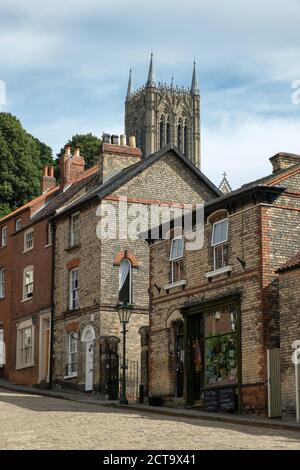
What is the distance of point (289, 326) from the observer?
1020 inches

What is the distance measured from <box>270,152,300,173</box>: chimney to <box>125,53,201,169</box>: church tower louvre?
4160 inches

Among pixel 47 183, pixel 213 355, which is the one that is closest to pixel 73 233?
pixel 47 183

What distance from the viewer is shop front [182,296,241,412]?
91.7ft

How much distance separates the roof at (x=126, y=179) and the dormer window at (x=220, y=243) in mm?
9595

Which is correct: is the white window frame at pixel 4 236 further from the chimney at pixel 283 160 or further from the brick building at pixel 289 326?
the brick building at pixel 289 326

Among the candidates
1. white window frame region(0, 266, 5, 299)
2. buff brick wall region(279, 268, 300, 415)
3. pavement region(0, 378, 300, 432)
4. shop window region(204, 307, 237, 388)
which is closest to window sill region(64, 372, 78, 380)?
pavement region(0, 378, 300, 432)

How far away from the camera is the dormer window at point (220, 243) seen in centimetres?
2914

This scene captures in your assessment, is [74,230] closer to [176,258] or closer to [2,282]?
[2,282]

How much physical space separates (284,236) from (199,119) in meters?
117

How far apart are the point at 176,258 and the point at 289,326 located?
670 cm

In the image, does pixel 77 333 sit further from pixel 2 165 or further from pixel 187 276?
pixel 2 165

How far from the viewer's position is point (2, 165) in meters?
66.8

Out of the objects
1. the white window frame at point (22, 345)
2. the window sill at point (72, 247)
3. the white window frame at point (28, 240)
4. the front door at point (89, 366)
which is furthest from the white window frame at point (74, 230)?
the white window frame at point (22, 345)
